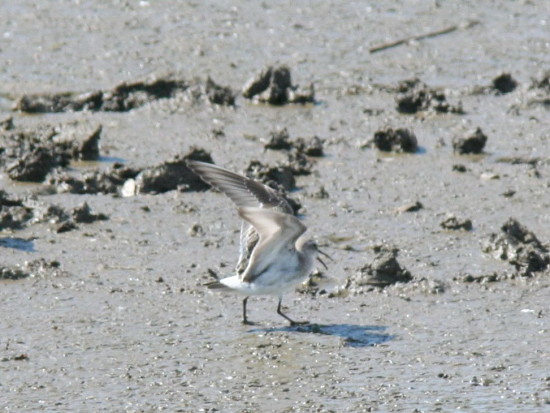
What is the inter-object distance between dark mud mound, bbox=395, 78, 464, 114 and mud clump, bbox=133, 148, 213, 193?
101 inches

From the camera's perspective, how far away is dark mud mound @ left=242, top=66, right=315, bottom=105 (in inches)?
463

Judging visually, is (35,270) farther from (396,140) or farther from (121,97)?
(121,97)

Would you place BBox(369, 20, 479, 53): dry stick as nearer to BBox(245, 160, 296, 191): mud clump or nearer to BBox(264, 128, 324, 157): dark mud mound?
BBox(264, 128, 324, 157): dark mud mound

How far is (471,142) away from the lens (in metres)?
10.3

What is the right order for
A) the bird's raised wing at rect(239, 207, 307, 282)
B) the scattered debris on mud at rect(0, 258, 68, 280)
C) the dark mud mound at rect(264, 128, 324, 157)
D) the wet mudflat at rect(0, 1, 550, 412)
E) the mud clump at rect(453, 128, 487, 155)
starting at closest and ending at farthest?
the wet mudflat at rect(0, 1, 550, 412)
the bird's raised wing at rect(239, 207, 307, 282)
the scattered debris on mud at rect(0, 258, 68, 280)
the mud clump at rect(453, 128, 487, 155)
the dark mud mound at rect(264, 128, 324, 157)

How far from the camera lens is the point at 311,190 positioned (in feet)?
31.8

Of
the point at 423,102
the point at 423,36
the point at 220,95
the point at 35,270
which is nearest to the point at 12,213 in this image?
the point at 35,270

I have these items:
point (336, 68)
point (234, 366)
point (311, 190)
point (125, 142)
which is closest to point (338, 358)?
point (234, 366)

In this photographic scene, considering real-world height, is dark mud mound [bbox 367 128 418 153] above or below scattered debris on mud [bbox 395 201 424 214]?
above

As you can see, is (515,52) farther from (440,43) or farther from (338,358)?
(338,358)

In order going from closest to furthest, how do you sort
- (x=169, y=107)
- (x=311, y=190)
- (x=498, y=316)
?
(x=498, y=316)
(x=311, y=190)
(x=169, y=107)

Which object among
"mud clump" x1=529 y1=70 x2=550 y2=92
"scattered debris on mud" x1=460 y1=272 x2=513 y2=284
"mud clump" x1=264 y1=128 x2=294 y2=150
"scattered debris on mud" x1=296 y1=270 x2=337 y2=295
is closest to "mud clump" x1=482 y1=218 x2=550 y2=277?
"scattered debris on mud" x1=460 y1=272 x2=513 y2=284

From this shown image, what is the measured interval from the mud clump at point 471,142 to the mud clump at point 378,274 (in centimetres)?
284

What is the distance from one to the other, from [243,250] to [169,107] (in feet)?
14.6
